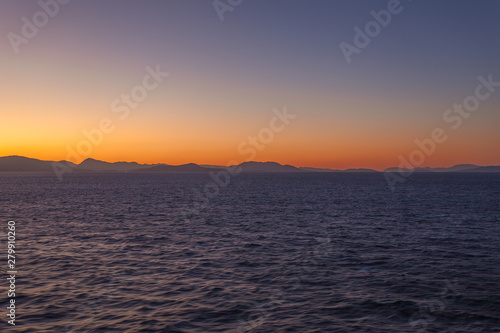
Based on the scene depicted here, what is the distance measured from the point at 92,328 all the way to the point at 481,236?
4076 cm

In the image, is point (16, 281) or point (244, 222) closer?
point (16, 281)

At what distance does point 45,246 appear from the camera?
3406 cm

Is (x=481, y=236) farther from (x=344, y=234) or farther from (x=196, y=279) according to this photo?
(x=196, y=279)

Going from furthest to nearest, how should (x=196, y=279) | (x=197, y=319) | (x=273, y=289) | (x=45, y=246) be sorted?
1. (x=45, y=246)
2. (x=196, y=279)
3. (x=273, y=289)
4. (x=197, y=319)

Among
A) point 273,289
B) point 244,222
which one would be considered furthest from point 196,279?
point 244,222

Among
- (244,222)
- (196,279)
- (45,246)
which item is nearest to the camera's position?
(196,279)

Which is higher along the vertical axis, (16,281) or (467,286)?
(16,281)

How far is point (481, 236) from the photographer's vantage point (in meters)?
40.2
